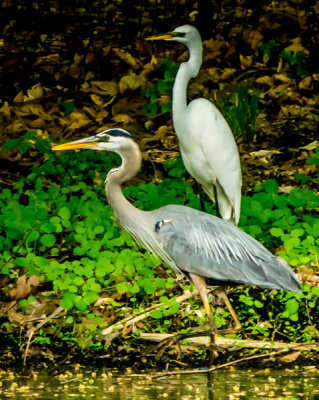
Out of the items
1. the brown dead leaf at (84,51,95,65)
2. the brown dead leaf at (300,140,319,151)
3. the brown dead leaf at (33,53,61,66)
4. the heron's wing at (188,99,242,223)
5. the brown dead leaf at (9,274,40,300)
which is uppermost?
the heron's wing at (188,99,242,223)

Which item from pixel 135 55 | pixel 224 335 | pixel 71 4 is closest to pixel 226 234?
pixel 224 335

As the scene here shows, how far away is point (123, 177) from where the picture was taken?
617 centimetres

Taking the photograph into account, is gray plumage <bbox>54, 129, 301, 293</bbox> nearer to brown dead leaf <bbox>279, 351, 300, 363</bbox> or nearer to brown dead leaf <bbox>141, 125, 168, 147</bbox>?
brown dead leaf <bbox>279, 351, 300, 363</bbox>

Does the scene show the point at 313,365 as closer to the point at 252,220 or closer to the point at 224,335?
the point at 224,335

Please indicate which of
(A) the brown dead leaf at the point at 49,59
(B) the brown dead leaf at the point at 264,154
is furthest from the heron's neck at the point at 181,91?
(A) the brown dead leaf at the point at 49,59

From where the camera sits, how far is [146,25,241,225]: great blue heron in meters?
7.80

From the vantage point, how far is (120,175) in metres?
6.16

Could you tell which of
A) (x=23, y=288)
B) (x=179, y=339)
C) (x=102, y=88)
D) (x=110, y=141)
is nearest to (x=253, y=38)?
(x=102, y=88)

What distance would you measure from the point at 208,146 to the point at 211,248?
82.4 inches

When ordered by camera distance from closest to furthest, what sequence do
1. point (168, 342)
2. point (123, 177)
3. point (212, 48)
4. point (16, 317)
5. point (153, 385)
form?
point (153, 385) < point (168, 342) < point (123, 177) < point (16, 317) < point (212, 48)

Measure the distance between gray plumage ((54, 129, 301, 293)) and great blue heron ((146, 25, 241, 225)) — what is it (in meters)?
1.72

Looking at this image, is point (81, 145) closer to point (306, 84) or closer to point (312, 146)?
point (312, 146)

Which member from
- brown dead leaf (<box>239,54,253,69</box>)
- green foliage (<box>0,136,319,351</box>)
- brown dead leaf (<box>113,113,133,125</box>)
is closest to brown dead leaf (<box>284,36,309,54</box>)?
brown dead leaf (<box>239,54,253,69</box>)

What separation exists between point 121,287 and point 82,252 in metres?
0.59
